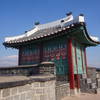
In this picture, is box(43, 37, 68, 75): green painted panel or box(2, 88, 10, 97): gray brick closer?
box(2, 88, 10, 97): gray brick

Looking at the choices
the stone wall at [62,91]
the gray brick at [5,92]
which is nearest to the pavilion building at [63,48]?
the stone wall at [62,91]

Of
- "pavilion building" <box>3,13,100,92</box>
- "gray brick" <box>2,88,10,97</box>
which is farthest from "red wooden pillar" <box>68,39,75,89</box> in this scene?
"gray brick" <box>2,88,10,97</box>

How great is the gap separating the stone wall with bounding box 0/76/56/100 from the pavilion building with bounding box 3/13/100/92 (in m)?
3.40

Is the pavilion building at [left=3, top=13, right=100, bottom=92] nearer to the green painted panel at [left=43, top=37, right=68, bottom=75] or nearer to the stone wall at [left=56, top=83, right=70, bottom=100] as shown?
the green painted panel at [left=43, top=37, right=68, bottom=75]

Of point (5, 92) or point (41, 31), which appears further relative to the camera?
point (41, 31)

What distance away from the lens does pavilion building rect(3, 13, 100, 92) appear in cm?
930

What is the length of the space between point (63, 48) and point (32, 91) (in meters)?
5.50

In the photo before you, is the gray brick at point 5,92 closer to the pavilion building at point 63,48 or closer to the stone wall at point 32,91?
the stone wall at point 32,91

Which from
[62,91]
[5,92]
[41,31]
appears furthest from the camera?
[41,31]

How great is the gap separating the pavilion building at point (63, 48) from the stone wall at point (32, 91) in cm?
340

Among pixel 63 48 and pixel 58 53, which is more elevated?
pixel 63 48

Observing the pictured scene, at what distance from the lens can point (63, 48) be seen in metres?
10.0

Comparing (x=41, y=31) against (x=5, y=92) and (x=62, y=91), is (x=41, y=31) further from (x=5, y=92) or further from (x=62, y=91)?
(x=5, y=92)

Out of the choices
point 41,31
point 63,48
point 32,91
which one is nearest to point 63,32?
point 63,48
